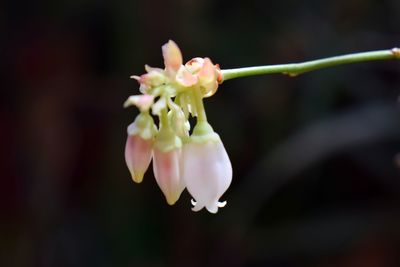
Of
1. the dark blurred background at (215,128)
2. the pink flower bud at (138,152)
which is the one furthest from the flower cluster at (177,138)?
the dark blurred background at (215,128)

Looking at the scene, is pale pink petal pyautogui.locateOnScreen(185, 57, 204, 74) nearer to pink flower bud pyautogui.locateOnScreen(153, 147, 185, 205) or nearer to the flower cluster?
the flower cluster

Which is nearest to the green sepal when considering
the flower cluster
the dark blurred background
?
the flower cluster

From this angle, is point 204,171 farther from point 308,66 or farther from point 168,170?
point 308,66

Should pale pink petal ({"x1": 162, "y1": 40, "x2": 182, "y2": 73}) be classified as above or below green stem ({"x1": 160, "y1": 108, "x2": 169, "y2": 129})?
above

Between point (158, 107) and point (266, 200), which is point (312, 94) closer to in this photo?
point (266, 200)

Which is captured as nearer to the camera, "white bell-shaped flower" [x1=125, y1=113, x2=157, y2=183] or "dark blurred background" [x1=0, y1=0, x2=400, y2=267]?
"white bell-shaped flower" [x1=125, y1=113, x2=157, y2=183]

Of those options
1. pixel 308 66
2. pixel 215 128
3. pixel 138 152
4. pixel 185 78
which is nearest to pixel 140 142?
pixel 138 152

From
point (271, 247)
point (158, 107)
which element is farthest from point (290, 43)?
point (158, 107)
